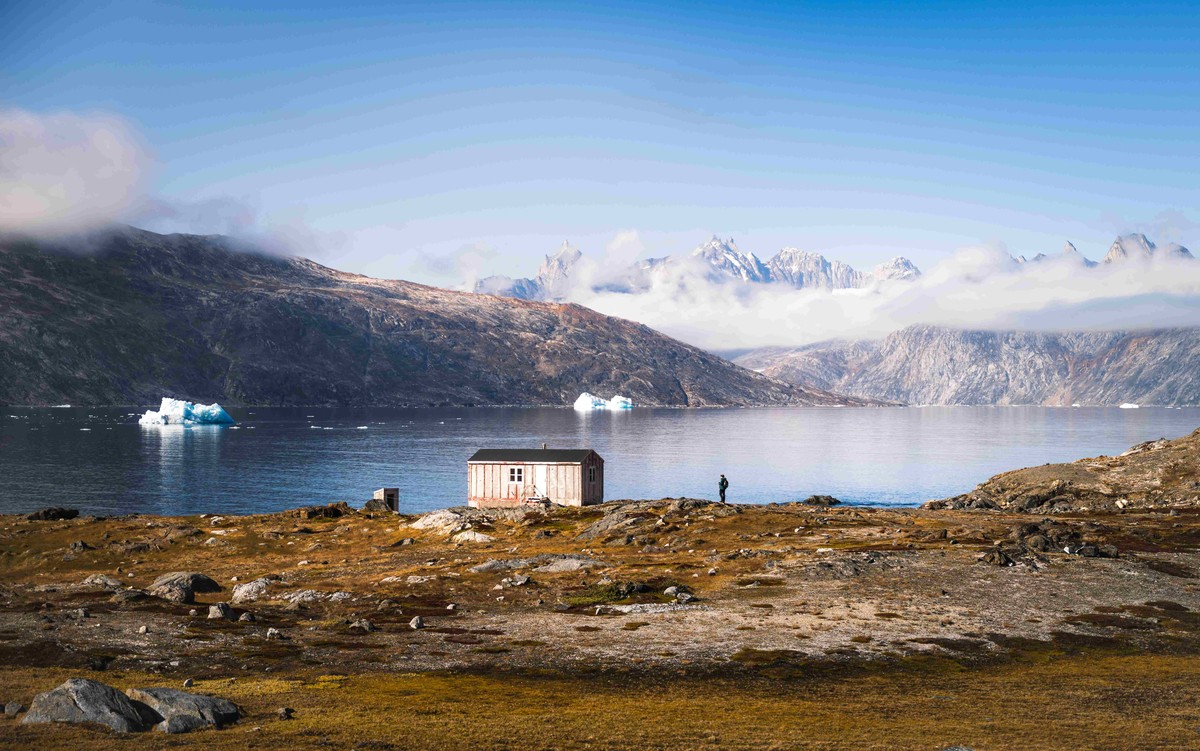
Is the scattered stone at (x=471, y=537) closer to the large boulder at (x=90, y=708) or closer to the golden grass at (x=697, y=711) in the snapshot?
the golden grass at (x=697, y=711)

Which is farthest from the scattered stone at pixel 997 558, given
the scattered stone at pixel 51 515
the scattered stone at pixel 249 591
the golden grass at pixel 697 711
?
the scattered stone at pixel 51 515

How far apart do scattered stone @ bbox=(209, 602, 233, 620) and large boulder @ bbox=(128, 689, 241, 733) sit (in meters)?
18.9

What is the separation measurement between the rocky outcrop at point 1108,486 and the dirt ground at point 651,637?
20.7 m

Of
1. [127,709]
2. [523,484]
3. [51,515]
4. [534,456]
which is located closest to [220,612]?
[127,709]

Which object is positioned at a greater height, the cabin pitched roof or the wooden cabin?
the cabin pitched roof

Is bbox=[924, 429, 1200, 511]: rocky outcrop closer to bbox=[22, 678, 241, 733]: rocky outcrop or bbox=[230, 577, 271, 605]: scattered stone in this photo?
bbox=[230, 577, 271, 605]: scattered stone

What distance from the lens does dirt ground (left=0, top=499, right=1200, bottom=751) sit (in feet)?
97.2

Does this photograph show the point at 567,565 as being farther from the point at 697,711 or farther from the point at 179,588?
the point at 697,711

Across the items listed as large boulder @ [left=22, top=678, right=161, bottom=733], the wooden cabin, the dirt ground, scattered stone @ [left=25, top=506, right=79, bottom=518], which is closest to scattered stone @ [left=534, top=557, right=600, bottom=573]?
the dirt ground

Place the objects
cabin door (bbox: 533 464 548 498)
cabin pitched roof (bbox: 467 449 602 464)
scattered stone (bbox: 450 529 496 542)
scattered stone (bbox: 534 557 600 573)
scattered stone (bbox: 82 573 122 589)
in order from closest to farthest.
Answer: scattered stone (bbox: 82 573 122 589), scattered stone (bbox: 534 557 600 573), scattered stone (bbox: 450 529 496 542), cabin door (bbox: 533 464 548 498), cabin pitched roof (bbox: 467 449 602 464)

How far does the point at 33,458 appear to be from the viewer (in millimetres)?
191500

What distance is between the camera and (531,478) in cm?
10844

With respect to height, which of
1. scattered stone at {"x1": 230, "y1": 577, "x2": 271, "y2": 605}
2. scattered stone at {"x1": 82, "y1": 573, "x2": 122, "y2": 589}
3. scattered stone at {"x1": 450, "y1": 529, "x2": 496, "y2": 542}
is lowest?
scattered stone at {"x1": 450, "y1": 529, "x2": 496, "y2": 542}

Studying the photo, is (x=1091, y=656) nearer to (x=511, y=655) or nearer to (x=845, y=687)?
(x=845, y=687)
